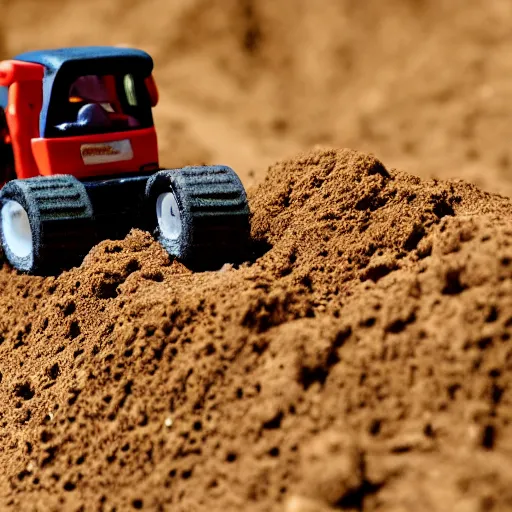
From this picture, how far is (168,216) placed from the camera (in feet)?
15.4

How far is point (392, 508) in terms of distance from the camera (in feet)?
9.12

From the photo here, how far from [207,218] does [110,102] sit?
1.71 meters

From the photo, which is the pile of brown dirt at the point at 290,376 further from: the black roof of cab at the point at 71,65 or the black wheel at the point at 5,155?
the black wheel at the point at 5,155

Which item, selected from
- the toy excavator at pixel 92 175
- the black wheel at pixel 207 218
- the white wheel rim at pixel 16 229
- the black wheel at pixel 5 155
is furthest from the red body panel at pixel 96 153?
the black wheel at pixel 207 218

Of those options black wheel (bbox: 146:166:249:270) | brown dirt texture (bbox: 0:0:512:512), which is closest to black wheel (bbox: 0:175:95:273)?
brown dirt texture (bbox: 0:0:512:512)

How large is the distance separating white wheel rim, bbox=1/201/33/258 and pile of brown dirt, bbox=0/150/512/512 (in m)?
0.64

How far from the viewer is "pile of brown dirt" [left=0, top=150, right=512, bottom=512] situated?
2.92 meters

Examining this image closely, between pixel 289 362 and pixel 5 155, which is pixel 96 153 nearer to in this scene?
pixel 5 155

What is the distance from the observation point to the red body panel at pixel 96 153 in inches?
204

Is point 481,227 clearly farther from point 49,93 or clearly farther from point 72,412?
point 49,93

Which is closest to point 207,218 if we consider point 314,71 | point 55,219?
point 55,219

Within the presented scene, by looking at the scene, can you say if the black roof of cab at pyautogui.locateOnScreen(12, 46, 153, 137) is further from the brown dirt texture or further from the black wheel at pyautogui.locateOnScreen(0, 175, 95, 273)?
the brown dirt texture

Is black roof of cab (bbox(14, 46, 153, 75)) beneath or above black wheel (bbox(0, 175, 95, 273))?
above

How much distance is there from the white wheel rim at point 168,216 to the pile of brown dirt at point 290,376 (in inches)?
8.6
